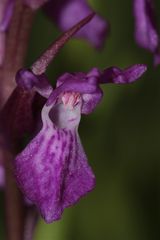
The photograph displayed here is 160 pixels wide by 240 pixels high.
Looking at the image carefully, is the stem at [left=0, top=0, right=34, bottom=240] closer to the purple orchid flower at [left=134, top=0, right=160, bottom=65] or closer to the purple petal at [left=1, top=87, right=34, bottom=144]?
the purple petal at [left=1, top=87, right=34, bottom=144]

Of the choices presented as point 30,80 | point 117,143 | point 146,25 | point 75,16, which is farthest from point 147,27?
point 117,143

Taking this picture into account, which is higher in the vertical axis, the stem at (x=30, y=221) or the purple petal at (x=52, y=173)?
the purple petal at (x=52, y=173)

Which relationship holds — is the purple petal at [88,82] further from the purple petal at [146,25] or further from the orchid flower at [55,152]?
the purple petal at [146,25]

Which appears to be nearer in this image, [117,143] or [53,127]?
[53,127]

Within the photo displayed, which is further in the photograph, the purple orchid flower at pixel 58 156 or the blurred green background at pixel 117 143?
the blurred green background at pixel 117 143

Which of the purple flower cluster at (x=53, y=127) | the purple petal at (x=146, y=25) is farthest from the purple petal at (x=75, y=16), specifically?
the purple flower cluster at (x=53, y=127)

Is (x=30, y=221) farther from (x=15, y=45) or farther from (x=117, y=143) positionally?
(x=117, y=143)

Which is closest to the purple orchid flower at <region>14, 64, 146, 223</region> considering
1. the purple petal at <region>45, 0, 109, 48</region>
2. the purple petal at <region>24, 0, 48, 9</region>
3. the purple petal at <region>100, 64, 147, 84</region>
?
the purple petal at <region>100, 64, 147, 84</region>
